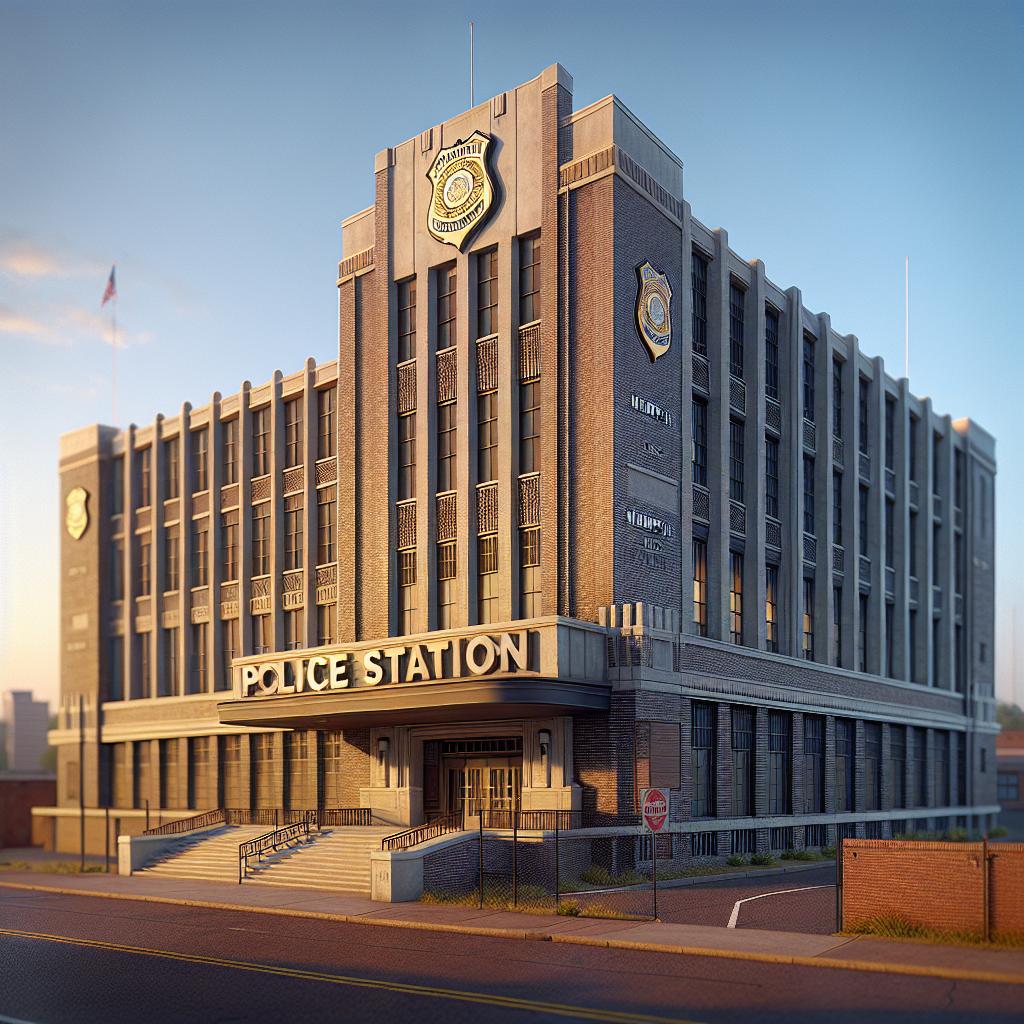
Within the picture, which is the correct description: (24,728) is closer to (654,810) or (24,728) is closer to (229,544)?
(229,544)

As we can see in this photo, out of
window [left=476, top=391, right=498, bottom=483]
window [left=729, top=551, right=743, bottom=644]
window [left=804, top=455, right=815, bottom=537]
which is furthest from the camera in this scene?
window [left=804, top=455, right=815, bottom=537]

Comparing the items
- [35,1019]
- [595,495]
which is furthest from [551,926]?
[595,495]

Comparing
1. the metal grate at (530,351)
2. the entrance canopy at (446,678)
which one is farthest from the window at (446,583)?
the metal grate at (530,351)

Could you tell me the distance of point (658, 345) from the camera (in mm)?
40312

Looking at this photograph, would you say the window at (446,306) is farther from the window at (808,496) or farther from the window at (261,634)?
the window at (808,496)

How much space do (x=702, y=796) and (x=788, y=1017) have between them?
2435cm

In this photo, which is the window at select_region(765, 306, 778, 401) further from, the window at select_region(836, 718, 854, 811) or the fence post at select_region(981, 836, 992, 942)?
the fence post at select_region(981, 836, 992, 942)

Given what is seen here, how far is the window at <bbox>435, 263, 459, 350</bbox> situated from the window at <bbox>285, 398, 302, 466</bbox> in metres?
11.5

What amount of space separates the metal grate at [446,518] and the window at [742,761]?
37.2ft

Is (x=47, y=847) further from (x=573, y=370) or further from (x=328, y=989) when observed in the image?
(x=328, y=989)

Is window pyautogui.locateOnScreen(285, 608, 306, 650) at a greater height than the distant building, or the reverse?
window pyautogui.locateOnScreen(285, 608, 306, 650)

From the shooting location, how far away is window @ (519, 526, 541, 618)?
3934 cm

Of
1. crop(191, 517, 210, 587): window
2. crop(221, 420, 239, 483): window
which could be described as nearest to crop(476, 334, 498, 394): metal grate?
crop(221, 420, 239, 483): window

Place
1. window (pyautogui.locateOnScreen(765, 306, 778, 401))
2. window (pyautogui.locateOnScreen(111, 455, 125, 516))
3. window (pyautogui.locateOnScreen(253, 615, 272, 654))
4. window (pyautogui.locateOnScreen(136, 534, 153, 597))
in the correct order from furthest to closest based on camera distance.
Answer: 1. window (pyautogui.locateOnScreen(111, 455, 125, 516))
2. window (pyautogui.locateOnScreen(136, 534, 153, 597))
3. window (pyautogui.locateOnScreen(253, 615, 272, 654))
4. window (pyautogui.locateOnScreen(765, 306, 778, 401))
